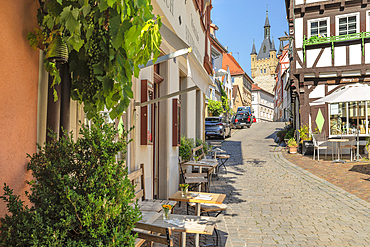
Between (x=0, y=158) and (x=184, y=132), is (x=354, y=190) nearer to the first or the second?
(x=184, y=132)

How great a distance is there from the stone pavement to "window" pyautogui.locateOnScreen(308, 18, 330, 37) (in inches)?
333

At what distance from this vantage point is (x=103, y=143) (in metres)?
2.06

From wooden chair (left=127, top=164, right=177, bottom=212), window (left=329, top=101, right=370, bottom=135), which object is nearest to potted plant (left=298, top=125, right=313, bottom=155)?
window (left=329, top=101, right=370, bottom=135)

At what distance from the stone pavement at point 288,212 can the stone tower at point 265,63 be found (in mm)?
81594

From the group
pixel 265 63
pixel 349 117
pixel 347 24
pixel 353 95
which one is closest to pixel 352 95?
pixel 353 95

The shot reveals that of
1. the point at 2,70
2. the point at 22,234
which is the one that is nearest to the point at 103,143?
the point at 22,234

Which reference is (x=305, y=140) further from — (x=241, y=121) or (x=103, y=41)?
(x=241, y=121)

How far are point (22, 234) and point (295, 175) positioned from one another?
9.40 meters

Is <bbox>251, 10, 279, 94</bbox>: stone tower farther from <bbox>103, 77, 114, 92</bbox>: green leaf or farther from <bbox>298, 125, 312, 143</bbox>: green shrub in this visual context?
<bbox>103, 77, 114, 92</bbox>: green leaf

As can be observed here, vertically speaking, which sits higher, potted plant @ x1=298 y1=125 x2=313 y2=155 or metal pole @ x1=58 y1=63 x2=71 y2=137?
metal pole @ x1=58 y1=63 x2=71 y2=137

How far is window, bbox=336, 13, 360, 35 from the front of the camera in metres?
14.9

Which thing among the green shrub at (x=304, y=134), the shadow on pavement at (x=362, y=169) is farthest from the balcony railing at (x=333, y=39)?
the shadow on pavement at (x=362, y=169)

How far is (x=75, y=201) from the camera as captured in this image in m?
1.89

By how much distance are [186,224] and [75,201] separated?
168 centimetres
